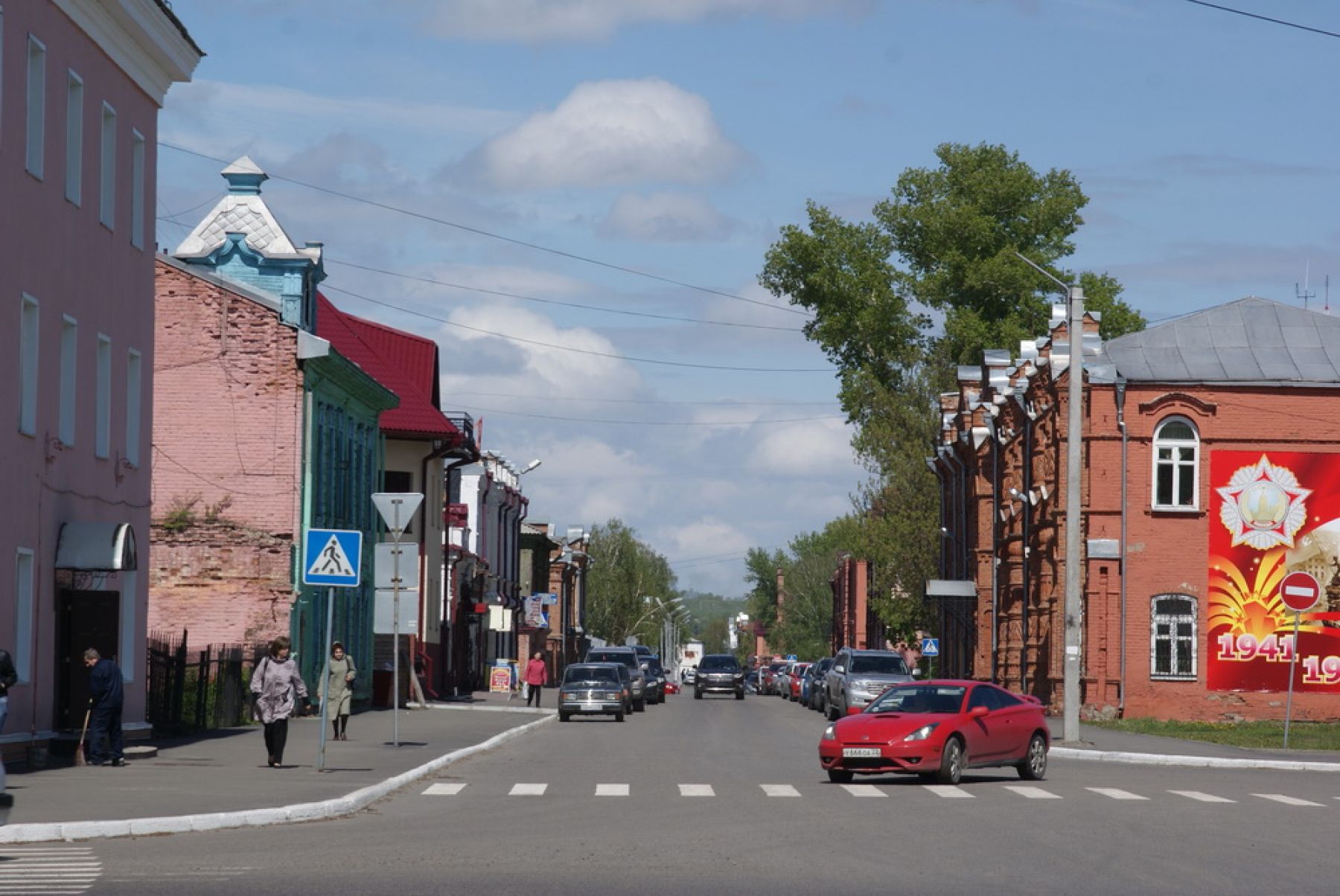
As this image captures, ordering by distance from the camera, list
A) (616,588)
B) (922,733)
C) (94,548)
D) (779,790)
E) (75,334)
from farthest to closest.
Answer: (616,588) < (75,334) < (94,548) < (922,733) < (779,790)

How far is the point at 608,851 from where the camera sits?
1555cm

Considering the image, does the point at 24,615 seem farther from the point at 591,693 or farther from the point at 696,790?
the point at 591,693

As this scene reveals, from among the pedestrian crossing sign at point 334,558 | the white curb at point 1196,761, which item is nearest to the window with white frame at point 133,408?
the pedestrian crossing sign at point 334,558

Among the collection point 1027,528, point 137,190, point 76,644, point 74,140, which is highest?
point 74,140

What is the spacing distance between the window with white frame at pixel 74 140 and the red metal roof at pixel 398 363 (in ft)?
81.0

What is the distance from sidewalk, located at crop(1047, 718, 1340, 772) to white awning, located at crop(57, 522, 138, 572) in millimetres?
15720

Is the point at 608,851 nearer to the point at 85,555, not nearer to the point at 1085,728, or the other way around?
the point at 85,555

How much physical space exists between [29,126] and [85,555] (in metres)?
5.44

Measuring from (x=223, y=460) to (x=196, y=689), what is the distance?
28.9 ft

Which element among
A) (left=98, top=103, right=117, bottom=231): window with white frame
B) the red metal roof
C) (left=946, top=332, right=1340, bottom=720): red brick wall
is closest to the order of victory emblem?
(left=946, top=332, right=1340, bottom=720): red brick wall

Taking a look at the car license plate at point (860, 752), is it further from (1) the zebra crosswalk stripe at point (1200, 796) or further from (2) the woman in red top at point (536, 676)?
(2) the woman in red top at point (536, 676)

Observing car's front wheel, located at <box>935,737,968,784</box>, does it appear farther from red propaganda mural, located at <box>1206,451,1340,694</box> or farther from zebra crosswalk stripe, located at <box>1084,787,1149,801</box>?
red propaganda mural, located at <box>1206,451,1340,694</box>

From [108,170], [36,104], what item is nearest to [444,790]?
[36,104]

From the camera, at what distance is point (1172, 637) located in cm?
4922
